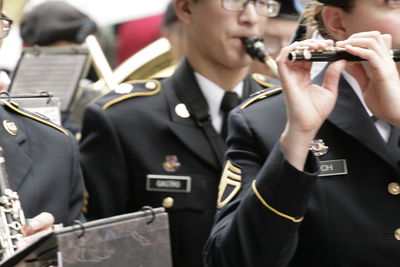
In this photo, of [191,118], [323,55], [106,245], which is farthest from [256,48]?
[106,245]

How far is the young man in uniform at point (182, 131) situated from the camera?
18.1ft

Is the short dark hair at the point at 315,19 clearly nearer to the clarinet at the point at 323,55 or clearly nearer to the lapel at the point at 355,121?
the lapel at the point at 355,121

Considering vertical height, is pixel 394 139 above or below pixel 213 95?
above

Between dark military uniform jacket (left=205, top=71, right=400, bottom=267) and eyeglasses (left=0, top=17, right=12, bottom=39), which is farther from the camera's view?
eyeglasses (left=0, top=17, right=12, bottom=39)

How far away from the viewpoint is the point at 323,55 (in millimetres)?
3650

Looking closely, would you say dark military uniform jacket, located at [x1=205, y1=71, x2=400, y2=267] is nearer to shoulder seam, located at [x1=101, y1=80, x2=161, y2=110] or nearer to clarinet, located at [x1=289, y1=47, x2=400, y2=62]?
clarinet, located at [x1=289, y1=47, x2=400, y2=62]

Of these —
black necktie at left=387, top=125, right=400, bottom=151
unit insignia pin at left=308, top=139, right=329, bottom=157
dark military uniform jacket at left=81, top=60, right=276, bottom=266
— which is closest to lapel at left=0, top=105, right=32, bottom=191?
unit insignia pin at left=308, top=139, right=329, bottom=157

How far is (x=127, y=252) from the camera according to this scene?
338 centimetres

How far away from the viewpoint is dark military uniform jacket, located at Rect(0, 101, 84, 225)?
402 centimetres

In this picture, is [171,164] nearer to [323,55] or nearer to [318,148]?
[318,148]

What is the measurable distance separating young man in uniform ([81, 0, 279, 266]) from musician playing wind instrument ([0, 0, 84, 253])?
1.21 metres

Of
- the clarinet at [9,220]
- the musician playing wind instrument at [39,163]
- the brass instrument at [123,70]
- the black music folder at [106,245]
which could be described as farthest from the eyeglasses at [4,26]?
the brass instrument at [123,70]

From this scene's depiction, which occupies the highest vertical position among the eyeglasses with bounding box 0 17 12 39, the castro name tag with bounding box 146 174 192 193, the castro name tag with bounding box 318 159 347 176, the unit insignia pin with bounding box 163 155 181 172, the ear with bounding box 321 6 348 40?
the eyeglasses with bounding box 0 17 12 39

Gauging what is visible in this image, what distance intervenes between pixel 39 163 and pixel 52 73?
211 centimetres
